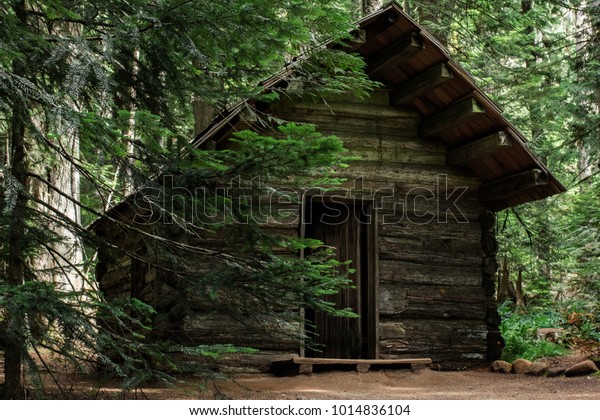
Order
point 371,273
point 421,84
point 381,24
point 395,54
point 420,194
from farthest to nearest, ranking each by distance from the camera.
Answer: point 420,194 → point 371,273 → point 421,84 → point 395,54 → point 381,24

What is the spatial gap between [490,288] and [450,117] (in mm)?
2941

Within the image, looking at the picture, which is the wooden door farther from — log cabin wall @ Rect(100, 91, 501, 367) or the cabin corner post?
the cabin corner post

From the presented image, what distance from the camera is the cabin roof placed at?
33.2ft

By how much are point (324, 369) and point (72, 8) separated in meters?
5.90

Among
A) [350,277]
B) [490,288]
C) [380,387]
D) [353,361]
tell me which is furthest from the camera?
[350,277]

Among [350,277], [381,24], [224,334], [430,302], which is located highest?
[381,24]

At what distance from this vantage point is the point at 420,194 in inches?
440

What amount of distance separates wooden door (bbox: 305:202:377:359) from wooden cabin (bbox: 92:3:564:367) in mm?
32

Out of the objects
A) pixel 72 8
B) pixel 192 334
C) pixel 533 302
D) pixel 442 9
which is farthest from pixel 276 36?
pixel 533 302

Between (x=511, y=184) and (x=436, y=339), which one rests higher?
(x=511, y=184)

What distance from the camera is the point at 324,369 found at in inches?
400

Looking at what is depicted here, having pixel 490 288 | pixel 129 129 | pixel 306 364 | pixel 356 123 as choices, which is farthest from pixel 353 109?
pixel 129 129

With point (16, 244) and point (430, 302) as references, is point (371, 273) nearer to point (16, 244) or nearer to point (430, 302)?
point (430, 302)

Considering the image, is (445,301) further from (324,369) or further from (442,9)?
(442,9)
